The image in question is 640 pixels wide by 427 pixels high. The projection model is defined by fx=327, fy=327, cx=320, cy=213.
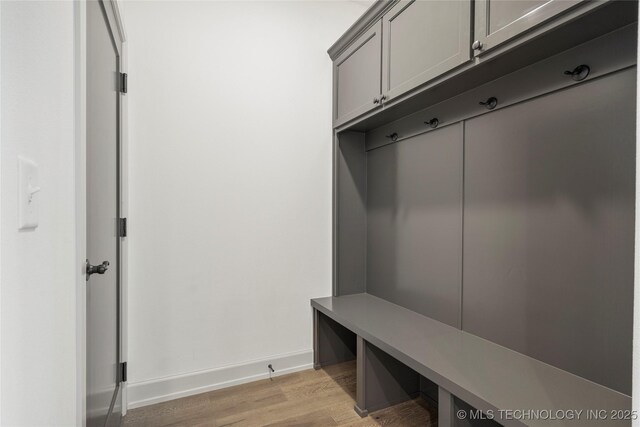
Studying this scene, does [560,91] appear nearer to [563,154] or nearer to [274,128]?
[563,154]

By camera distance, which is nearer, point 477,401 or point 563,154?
point 477,401

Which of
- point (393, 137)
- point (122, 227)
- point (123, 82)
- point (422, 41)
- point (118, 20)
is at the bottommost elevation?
point (122, 227)

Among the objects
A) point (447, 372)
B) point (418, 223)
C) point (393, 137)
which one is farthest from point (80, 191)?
point (393, 137)

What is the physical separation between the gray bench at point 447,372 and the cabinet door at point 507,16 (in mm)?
1326

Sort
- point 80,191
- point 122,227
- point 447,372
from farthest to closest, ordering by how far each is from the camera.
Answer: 1. point 122,227
2. point 447,372
3. point 80,191

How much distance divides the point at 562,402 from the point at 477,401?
28 cm

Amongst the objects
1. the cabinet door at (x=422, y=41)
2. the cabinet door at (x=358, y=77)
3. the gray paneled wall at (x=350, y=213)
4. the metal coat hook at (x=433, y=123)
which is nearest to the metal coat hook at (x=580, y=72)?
the cabinet door at (x=422, y=41)

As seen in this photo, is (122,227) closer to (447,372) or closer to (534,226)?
(447,372)

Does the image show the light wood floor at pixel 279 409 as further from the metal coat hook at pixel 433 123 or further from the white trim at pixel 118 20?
the white trim at pixel 118 20

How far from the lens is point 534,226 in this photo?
4.72 ft

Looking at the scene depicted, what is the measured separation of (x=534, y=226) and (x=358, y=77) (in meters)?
1.41

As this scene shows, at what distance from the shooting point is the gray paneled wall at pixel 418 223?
71.5 inches

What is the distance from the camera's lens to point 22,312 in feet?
1.90

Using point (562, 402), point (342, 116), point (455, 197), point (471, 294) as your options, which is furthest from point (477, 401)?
point (342, 116)
